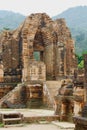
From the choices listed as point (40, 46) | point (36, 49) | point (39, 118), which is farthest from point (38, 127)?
point (40, 46)

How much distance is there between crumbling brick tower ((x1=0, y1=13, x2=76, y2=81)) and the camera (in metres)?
32.6

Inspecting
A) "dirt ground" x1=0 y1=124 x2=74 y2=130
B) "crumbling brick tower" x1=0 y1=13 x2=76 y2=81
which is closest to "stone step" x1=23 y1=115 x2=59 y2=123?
"dirt ground" x1=0 y1=124 x2=74 y2=130

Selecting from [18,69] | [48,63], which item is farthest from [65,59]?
[18,69]

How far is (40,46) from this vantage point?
34188 millimetres

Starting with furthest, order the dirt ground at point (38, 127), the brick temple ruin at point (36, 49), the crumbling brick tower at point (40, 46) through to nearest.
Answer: the crumbling brick tower at point (40, 46) < the brick temple ruin at point (36, 49) < the dirt ground at point (38, 127)

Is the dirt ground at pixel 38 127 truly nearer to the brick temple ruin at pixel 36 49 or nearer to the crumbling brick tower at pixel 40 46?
the brick temple ruin at pixel 36 49

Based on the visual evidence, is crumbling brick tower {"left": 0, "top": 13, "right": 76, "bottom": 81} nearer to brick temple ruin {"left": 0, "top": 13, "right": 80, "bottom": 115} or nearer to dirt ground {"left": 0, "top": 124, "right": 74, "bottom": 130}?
brick temple ruin {"left": 0, "top": 13, "right": 80, "bottom": 115}

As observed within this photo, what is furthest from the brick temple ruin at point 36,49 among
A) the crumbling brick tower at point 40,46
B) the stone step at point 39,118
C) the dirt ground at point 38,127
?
the dirt ground at point 38,127

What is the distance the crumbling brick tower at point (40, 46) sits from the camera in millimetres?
32556

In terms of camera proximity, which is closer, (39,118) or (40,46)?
(39,118)

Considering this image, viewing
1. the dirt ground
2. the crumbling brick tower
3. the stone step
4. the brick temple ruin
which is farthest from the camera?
the crumbling brick tower

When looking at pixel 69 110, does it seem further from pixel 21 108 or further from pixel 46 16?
pixel 46 16

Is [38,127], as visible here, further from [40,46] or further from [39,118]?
[40,46]

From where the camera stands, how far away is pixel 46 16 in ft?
112
